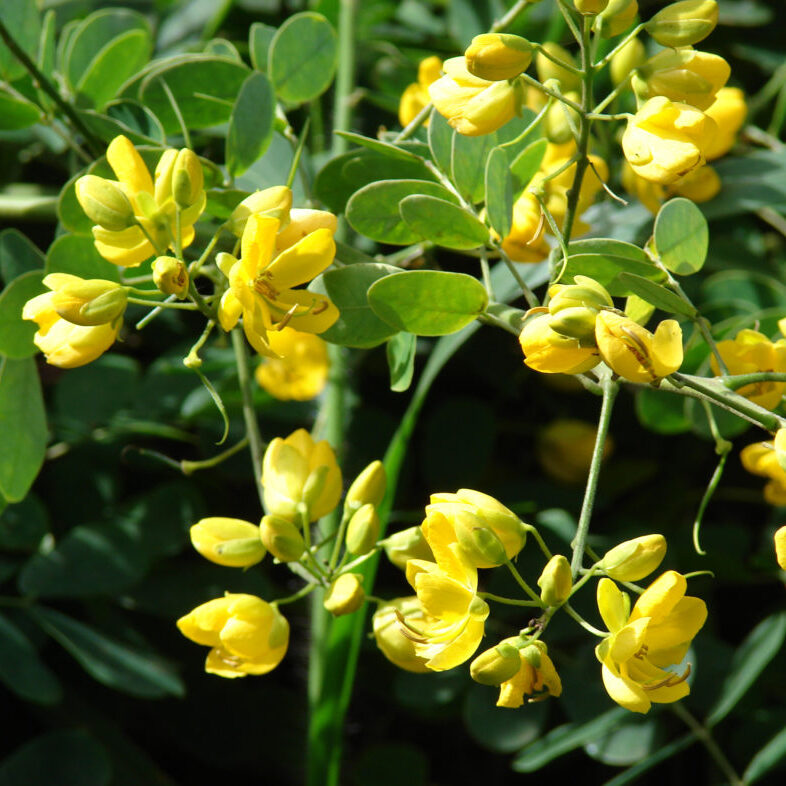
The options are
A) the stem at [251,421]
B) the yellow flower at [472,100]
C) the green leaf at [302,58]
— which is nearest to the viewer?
the yellow flower at [472,100]

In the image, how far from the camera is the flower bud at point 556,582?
48 centimetres

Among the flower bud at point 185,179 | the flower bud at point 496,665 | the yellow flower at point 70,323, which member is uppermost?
the flower bud at point 185,179

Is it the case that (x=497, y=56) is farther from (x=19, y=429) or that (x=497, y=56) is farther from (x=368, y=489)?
(x=19, y=429)

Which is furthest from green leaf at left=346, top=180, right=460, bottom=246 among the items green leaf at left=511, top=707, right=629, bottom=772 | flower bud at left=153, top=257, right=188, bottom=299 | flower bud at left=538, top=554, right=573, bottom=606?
green leaf at left=511, top=707, right=629, bottom=772

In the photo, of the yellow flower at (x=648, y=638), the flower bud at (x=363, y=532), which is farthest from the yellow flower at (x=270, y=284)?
the yellow flower at (x=648, y=638)

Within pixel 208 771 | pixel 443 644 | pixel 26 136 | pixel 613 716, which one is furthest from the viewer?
pixel 208 771

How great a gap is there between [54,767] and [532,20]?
95 centimetres

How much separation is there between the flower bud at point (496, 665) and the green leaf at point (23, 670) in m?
0.57

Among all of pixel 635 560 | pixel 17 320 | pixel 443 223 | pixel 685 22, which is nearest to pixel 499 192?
pixel 443 223

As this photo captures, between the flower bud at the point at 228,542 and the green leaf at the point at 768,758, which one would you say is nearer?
the flower bud at the point at 228,542

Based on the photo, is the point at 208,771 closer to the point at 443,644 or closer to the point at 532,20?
the point at 443,644

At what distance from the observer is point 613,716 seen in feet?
2.81

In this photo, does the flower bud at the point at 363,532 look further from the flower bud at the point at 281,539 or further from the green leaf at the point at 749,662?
the green leaf at the point at 749,662

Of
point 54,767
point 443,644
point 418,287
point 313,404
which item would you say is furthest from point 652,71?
point 54,767
